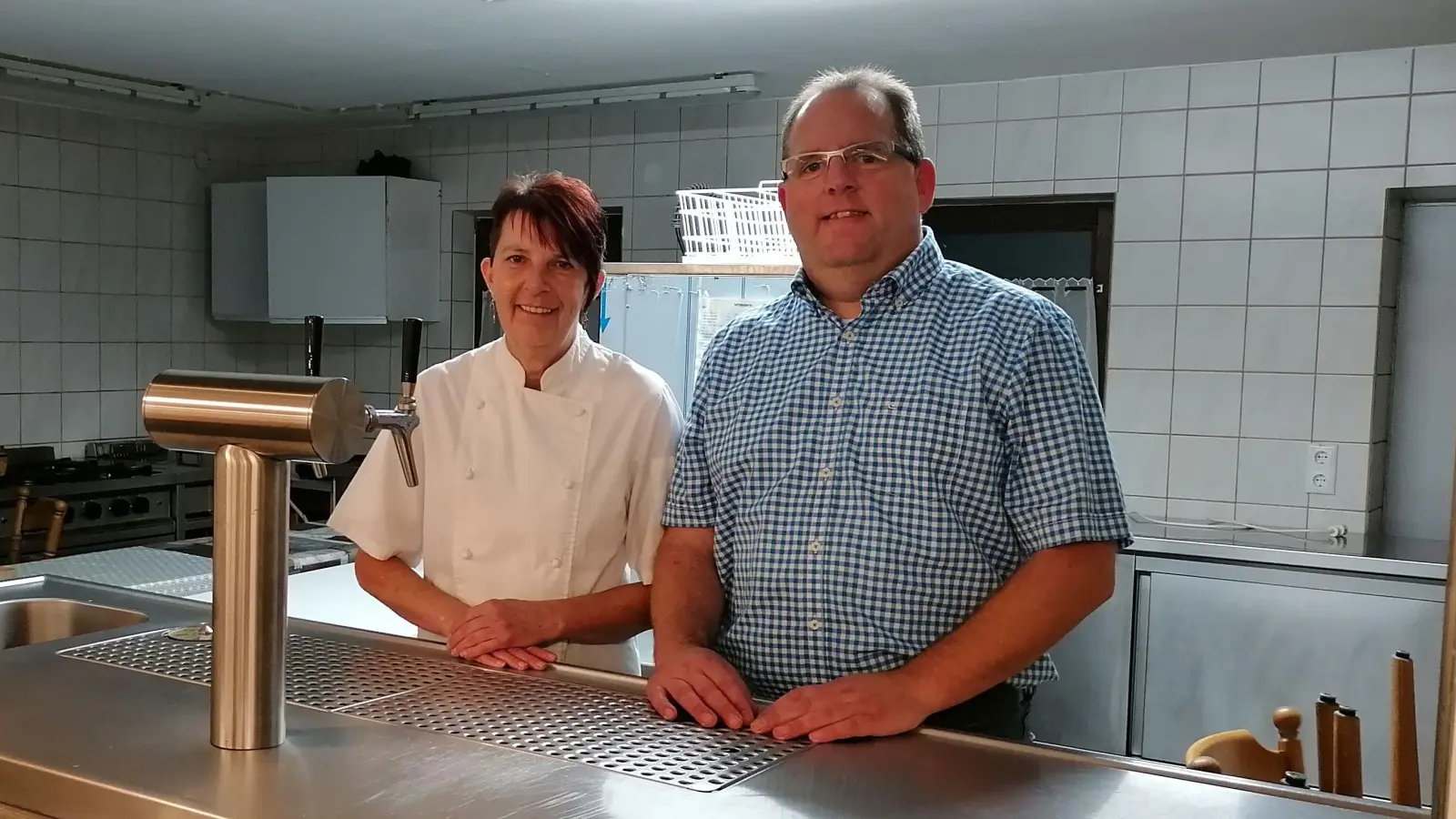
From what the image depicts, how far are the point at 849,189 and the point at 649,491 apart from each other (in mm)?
471

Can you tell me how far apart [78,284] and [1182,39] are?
154 inches

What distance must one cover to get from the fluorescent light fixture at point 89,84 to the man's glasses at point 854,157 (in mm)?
3227

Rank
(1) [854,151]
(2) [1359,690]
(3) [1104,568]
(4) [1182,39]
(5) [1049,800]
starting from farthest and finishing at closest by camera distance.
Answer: (4) [1182,39]
(2) [1359,690]
(1) [854,151]
(3) [1104,568]
(5) [1049,800]

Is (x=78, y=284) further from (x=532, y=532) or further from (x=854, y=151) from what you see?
(x=854, y=151)

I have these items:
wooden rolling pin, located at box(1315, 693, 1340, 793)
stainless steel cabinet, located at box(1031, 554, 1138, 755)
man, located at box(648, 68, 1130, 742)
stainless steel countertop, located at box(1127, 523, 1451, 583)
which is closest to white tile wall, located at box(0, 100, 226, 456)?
stainless steel cabinet, located at box(1031, 554, 1138, 755)

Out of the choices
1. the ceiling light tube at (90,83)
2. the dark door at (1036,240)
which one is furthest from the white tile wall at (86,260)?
the dark door at (1036,240)

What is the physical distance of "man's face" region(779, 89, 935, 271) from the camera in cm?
141

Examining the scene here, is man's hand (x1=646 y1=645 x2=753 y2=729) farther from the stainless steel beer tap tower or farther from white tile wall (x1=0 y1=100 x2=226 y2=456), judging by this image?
white tile wall (x1=0 y1=100 x2=226 y2=456)

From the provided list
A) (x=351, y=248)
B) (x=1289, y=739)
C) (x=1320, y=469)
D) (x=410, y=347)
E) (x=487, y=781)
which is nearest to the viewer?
(x=487, y=781)

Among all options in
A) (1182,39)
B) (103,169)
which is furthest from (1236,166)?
(103,169)

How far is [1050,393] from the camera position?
1.33 meters

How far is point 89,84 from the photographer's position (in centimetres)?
396

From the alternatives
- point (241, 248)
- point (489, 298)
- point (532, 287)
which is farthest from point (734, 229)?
point (241, 248)

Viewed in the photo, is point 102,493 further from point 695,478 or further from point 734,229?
point 695,478
